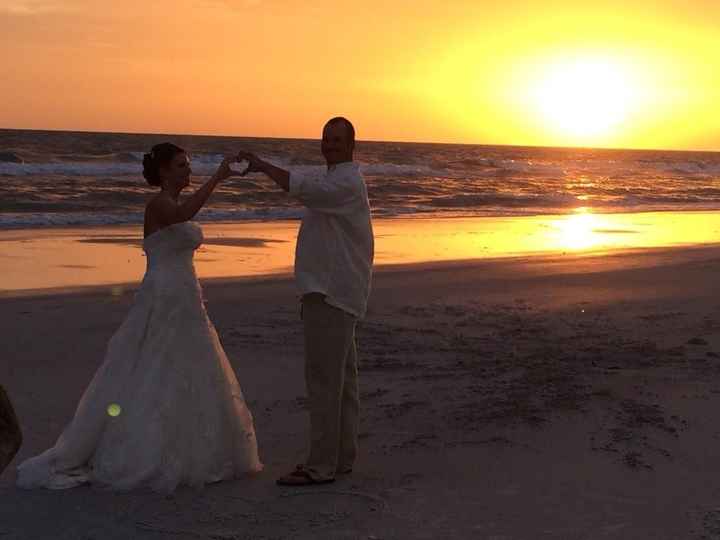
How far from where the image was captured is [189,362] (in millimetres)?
5035

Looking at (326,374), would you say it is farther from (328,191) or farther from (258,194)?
(258,194)

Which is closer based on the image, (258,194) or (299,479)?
(299,479)

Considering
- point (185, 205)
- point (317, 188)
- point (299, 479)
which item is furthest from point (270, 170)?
point (299, 479)

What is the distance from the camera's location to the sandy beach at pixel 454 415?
4551 millimetres

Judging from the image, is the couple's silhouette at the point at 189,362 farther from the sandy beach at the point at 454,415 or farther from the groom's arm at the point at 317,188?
the sandy beach at the point at 454,415

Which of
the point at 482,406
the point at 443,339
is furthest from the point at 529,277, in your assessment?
the point at 482,406

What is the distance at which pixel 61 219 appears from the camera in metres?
21.4

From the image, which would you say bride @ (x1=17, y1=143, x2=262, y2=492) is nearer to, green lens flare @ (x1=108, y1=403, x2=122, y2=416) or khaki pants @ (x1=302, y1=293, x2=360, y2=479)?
green lens flare @ (x1=108, y1=403, x2=122, y2=416)

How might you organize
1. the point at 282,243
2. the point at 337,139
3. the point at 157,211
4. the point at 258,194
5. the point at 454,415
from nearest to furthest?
the point at 337,139
the point at 157,211
the point at 454,415
the point at 282,243
the point at 258,194

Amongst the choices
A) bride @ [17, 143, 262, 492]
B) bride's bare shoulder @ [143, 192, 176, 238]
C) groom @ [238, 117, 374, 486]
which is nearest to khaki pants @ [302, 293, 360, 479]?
groom @ [238, 117, 374, 486]

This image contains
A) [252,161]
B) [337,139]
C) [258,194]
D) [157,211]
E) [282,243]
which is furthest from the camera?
[258,194]

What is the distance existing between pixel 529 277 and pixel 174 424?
8486 millimetres

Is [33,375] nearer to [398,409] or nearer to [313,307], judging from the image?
[398,409]

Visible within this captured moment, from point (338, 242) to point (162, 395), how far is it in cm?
116
